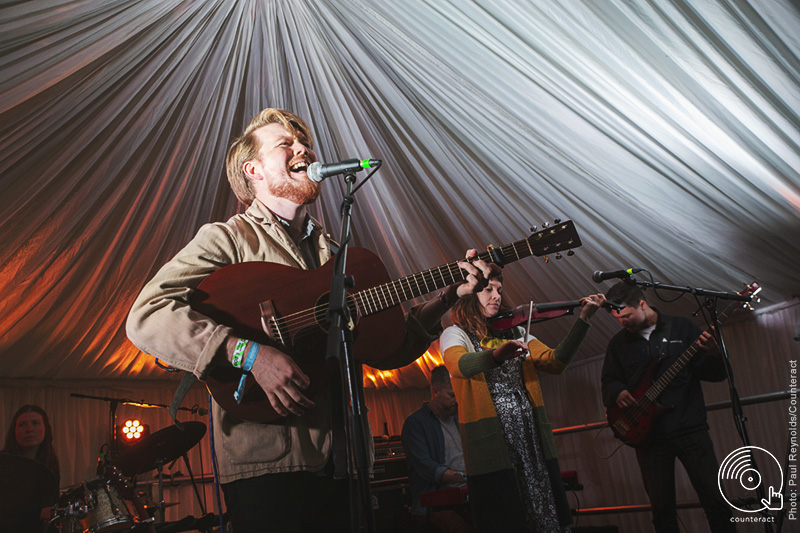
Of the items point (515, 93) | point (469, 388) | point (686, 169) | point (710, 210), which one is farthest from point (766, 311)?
point (469, 388)

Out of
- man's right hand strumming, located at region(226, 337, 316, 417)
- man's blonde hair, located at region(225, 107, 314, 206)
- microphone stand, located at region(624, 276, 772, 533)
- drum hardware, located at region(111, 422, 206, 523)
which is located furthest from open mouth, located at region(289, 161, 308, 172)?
drum hardware, located at region(111, 422, 206, 523)

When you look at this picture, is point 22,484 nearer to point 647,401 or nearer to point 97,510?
point 97,510

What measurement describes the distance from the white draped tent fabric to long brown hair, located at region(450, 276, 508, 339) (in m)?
1.58

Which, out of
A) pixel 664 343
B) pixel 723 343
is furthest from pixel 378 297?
pixel 664 343

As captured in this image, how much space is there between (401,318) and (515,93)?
8.49 ft

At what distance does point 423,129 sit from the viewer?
480cm

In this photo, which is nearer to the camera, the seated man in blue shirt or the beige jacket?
the beige jacket

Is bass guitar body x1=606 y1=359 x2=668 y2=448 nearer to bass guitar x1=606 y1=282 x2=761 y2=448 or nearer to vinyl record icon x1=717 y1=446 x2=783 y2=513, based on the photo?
bass guitar x1=606 y1=282 x2=761 y2=448

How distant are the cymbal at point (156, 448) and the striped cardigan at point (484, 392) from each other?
2.73 meters

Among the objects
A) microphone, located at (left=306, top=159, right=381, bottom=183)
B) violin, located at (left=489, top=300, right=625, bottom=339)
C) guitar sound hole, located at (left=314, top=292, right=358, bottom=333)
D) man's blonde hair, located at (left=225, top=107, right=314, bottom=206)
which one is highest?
man's blonde hair, located at (left=225, top=107, right=314, bottom=206)

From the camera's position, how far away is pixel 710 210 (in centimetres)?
432

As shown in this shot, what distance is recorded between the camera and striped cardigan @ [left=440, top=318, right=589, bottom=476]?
2836 mm

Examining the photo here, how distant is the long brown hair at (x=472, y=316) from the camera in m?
3.27

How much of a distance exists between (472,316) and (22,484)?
9.64ft
